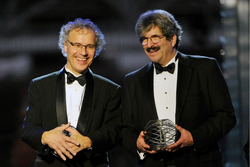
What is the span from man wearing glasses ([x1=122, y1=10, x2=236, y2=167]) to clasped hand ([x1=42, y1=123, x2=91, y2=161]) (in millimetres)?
468

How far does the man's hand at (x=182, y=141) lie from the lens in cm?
293

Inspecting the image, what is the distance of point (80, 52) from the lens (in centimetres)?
345

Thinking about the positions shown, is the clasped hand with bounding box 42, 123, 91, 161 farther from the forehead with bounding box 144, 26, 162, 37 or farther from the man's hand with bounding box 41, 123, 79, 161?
the forehead with bounding box 144, 26, 162, 37

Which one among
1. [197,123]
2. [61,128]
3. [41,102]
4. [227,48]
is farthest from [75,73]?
[227,48]

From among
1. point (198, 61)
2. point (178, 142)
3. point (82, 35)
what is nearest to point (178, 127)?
point (178, 142)

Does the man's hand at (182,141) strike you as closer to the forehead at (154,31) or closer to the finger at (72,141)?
the finger at (72,141)

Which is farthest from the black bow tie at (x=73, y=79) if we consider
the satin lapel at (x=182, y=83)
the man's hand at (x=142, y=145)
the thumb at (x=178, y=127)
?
the thumb at (x=178, y=127)

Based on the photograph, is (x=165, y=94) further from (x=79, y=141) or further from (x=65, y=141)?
Result: (x=65, y=141)

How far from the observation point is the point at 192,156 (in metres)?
3.17

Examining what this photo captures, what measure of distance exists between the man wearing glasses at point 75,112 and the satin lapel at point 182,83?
67 cm

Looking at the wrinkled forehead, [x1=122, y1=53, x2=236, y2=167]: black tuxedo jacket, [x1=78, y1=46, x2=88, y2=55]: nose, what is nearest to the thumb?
[x1=122, y1=53, x2=236, y2=167]: black tuxedo jacket

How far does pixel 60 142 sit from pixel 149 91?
1006 millimetres

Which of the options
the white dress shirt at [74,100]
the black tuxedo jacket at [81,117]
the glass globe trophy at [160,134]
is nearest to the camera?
the glass globe trophy at [160,134]

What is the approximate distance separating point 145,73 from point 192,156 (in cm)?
98
